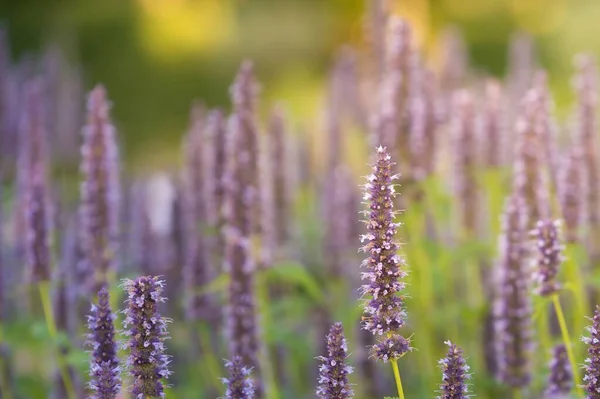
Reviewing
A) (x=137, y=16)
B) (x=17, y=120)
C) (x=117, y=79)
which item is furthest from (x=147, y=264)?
(x=137, y=16)

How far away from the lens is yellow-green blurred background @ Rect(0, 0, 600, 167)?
21.6 metres

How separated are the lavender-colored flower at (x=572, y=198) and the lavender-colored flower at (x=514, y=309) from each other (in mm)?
556

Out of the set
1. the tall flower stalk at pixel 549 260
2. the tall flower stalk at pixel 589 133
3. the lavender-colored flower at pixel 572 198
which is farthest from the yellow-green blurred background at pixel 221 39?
the tall flower stalk at pixel 549 260

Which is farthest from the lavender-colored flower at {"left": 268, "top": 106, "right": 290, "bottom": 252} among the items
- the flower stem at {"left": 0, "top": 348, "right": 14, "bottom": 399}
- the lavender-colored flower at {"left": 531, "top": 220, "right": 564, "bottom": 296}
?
the lavender-colored flower at {"left": 531, "top": 220, "right": 564, "bottom": 296}

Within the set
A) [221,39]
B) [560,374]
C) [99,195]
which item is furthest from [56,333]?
[221,39]

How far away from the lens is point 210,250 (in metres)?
6.57

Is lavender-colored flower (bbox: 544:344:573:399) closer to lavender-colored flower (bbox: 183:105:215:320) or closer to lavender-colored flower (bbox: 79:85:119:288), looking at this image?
lavender-colored flower (bbox: 183:105:215:320)

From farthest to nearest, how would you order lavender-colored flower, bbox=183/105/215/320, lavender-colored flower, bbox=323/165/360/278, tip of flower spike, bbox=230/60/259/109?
1. lavender-colored flower, bbox=323/165/360/278
2. lavender-colored flower, bbox=183/105/215/320
3. tip of flower spike, bbox=230/60/259/109

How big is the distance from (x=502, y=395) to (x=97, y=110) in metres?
3.10

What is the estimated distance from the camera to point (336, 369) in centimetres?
310

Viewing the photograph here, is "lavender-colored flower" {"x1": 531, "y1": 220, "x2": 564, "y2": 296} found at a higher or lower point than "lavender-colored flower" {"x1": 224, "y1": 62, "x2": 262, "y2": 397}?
lower

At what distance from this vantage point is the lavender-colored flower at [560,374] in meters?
4.33

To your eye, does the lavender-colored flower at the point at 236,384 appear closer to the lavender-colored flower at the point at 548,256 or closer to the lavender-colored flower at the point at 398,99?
the lavender-colored flower at the point at 548,256

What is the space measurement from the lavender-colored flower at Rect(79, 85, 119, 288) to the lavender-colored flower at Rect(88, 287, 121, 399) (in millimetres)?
2076
